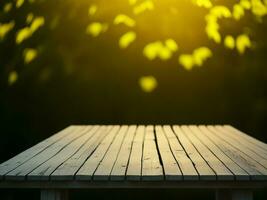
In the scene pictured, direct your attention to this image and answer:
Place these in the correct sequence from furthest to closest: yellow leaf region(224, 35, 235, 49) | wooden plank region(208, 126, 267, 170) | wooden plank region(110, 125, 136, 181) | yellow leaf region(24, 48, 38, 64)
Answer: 1. yellow leaf region(24, 48, 38, 64)
2. yellow leaf region(224, 35, 235, 49)
3. wooden plank region(208, 126, 267, 170)
4. wooden plank region(110, 125, 136, 181)

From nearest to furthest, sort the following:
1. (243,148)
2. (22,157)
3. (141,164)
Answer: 1. (141,164)
2. (22,157)
3. (243,148)

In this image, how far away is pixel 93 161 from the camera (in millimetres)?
2662

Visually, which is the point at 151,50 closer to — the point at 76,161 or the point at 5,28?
the point at 5,28

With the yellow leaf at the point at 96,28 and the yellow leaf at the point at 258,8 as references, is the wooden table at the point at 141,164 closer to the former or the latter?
the yellow leaf at the point at 96,28

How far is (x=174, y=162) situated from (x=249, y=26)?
8.26 feet

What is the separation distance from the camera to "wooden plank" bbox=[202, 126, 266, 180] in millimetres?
2309

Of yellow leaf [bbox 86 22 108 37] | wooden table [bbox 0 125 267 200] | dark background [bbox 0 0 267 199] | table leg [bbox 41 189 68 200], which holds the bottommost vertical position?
table leg [bbox 41 189 68 200]

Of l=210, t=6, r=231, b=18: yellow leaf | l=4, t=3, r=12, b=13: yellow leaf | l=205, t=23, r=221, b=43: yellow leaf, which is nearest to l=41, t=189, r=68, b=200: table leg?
l=205, t=23, r=221, b=43: yellow leaf

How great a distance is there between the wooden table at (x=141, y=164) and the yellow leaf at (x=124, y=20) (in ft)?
→ 4.71

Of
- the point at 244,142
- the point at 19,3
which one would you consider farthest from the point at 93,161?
the point at 19,3

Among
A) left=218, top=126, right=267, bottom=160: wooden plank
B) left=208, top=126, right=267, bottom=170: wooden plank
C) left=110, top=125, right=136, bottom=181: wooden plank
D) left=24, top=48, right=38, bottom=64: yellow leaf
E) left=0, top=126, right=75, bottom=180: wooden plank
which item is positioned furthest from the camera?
left=24, top=48, right=38, bottom=64: yellow leaf

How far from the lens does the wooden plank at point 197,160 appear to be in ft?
7.53

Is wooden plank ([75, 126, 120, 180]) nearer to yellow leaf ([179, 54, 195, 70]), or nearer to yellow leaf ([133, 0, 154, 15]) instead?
yellow leaf ([179, 54, 195, 70])

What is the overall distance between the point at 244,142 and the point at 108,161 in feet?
3.63
